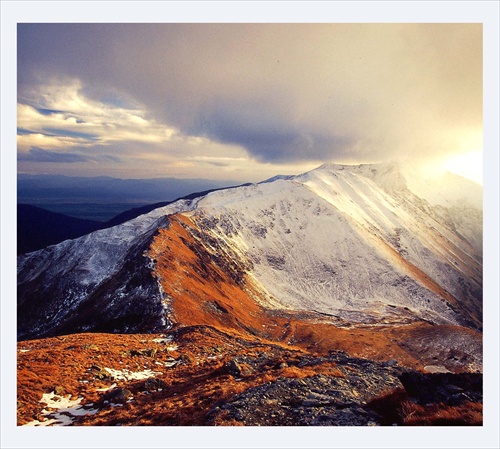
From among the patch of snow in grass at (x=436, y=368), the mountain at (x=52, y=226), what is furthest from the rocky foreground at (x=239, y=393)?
the mountain at (x=52, y=226)

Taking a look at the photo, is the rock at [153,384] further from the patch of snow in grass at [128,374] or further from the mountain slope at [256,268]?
the mountain slope at [256,268]

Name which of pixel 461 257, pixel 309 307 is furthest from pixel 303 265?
pixel 461 257

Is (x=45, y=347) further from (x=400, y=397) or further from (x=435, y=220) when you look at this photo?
(x=435, y=220)

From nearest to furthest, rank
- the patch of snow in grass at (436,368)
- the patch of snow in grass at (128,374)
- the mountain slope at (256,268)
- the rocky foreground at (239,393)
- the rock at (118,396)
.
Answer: the rocky foreground at (239,393) < the rock at (118,396) < the patch of snow in grass at (128,374) < the patch of snow in grass at (436,368) < the mountain slope at (256,268)

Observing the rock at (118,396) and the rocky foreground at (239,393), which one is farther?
the rock at (118,396)

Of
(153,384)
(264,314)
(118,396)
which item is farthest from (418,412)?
(264,314)

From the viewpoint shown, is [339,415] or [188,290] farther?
[188,290]

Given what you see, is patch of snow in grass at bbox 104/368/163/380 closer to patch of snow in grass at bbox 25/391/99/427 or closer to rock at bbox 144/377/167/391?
rock at bbox 144/377/167/391
